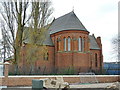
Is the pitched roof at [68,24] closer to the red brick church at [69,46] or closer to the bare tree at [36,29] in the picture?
the red brick church at [69,46]

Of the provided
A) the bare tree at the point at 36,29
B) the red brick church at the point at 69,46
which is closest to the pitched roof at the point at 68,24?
the red brick church at the point at 69,46

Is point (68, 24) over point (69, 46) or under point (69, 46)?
over

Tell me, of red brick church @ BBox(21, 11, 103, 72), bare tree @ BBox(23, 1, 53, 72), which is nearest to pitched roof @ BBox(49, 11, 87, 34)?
red brick church @ BBox(21, 11, 103, 72)

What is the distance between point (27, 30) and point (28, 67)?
5.59m

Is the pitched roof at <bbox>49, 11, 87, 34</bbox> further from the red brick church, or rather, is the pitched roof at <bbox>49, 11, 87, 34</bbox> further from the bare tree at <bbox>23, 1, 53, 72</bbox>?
the bare tree at <bbox>23, 1, 53, 72</bbox>

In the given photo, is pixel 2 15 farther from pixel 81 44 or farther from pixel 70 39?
pixel 81 44

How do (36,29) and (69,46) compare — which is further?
(69,46)

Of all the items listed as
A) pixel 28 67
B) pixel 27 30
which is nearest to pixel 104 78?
pixel 28 67

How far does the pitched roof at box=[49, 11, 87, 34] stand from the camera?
37938 millimetres

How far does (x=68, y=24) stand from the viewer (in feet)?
127

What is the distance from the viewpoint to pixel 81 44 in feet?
126

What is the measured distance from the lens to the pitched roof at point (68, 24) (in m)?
37.9

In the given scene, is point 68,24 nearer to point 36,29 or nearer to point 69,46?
point 69,46

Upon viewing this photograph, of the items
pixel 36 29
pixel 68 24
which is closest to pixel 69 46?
pixel 68 24
